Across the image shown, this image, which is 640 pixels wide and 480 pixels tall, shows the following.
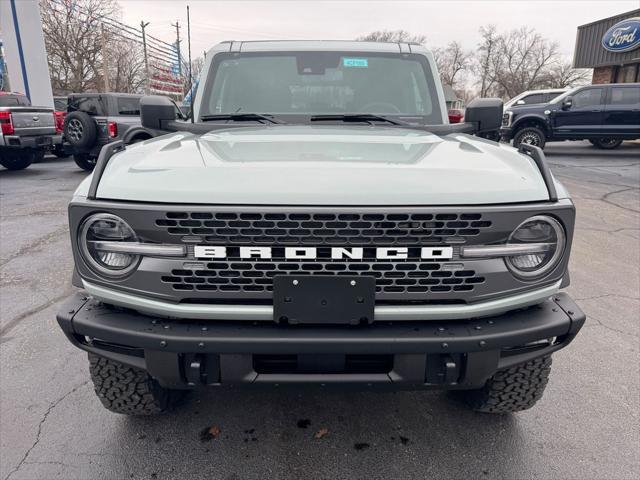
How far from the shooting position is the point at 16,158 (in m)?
11.5

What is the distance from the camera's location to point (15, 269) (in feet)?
15.5

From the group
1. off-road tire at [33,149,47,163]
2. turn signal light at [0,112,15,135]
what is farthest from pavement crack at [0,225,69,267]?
off-road tire at [33,149,47,163]

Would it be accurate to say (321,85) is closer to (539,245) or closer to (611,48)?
(539,245)

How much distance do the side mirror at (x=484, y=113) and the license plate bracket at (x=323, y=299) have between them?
1817 millimetres

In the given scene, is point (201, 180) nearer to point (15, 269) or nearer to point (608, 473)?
point (608, 473)

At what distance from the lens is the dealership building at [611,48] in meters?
19.8

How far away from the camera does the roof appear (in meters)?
3.32

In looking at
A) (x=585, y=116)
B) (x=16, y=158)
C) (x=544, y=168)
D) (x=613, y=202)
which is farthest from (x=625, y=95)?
(x=16, y=158)

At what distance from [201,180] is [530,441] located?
6.57 feet

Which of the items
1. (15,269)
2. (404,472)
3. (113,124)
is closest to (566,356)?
(404,472)

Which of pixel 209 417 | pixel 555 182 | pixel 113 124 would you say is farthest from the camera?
pixel 113 124

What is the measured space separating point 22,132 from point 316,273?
1107cm

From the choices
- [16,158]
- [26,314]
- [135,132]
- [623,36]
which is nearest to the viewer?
[26,314]

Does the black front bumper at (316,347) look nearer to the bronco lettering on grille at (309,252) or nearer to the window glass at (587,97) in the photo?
the bronco lettering on grille at (309,252)
